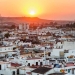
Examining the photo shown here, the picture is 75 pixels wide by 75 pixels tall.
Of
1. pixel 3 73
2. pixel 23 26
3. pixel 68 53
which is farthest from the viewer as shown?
pixel 23 26

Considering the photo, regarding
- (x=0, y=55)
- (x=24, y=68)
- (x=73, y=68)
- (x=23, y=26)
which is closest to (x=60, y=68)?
(x=73, y=68)

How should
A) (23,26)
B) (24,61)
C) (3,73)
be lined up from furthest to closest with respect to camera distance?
(23,26) < (24,61) < (3,73)

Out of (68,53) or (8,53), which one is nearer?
(68,53)

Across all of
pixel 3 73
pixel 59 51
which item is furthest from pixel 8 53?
pixel 3 73

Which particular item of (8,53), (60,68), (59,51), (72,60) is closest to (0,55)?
(8,53)

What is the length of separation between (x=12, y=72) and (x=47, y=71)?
2.63 metres

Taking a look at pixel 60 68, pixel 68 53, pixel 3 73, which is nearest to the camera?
pixel 60 68

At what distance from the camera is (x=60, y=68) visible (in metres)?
15.7

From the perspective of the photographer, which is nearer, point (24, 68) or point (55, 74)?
point (55, 74)

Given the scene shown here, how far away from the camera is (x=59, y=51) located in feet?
76.9

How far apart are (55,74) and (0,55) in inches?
474

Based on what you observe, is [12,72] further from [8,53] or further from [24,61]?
[8,53]

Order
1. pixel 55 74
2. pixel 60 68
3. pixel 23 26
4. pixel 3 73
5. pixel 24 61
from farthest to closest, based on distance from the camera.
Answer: pixel 23 26 < pixel 24 61 < pixel 3 73 < pixel 60 68 < pixel 55 74

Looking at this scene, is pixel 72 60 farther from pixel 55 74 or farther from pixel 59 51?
pixel 55 74
